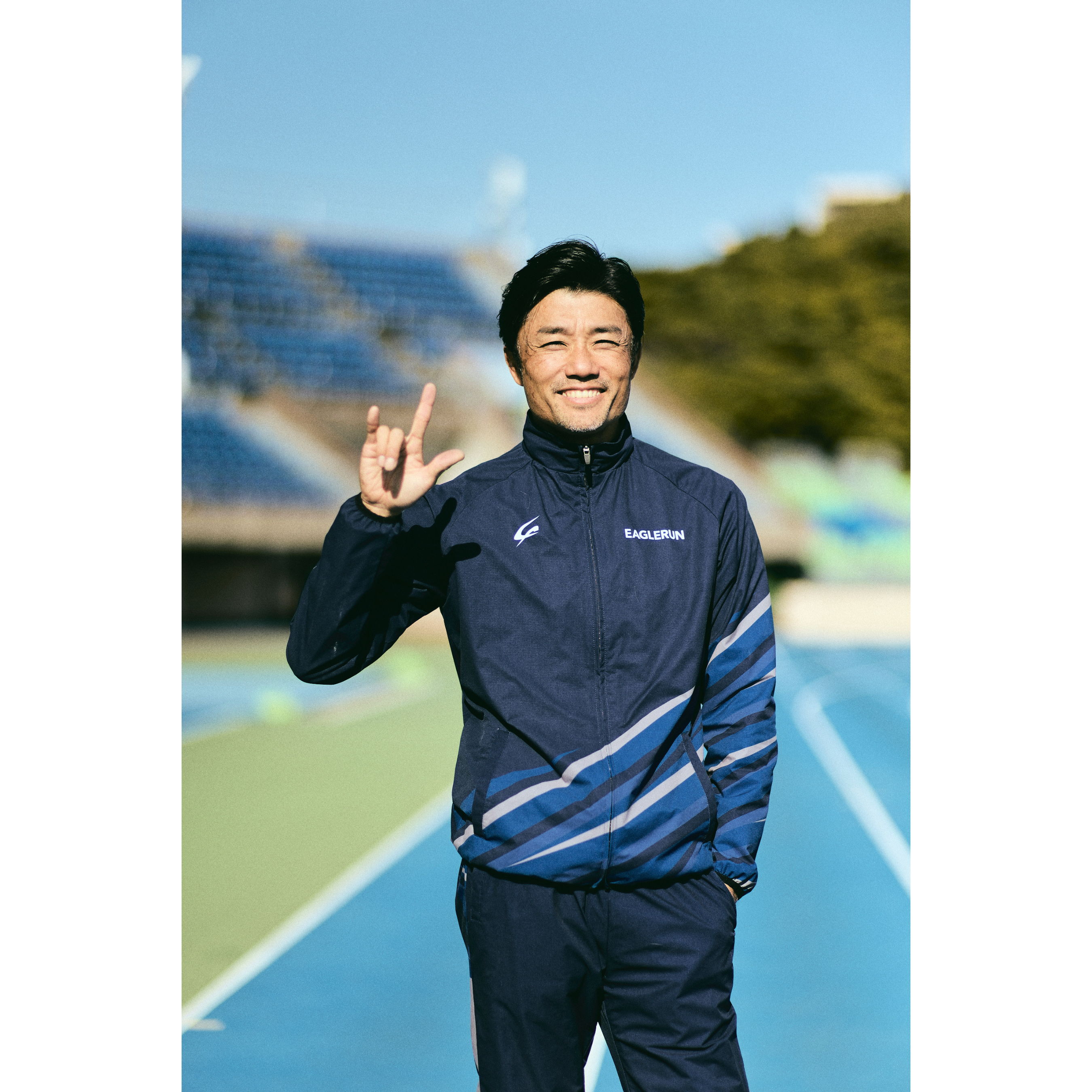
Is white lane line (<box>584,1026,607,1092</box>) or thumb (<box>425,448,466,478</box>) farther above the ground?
thumb (<box>425,448,466,478</box>)

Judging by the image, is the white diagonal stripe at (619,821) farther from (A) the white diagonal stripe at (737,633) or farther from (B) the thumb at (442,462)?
(B) the thumb at (442,462)

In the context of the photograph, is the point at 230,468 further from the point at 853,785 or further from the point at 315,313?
the point at 853,785

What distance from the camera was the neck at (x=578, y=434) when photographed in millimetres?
2277

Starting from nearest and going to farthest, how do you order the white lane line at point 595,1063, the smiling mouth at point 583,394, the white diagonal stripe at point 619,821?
the white diagonal stripe at point 619,821 < the smiling mouth at point 583,394 < the white lane line at point 595,1063

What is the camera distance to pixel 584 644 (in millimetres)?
2199

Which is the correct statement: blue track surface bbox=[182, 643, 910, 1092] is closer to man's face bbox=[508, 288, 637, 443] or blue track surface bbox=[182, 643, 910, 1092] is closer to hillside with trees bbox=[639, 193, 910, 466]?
man's face bbox=[508, 288, 637, 443]

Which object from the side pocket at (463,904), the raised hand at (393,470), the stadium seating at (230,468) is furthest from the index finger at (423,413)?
the stadium seating at (230,468)

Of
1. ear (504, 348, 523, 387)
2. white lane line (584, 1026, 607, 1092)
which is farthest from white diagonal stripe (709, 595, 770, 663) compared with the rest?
white lane line (584, 1026, 607, 1092)

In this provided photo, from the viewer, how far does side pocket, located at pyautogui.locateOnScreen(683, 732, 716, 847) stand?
2236mm

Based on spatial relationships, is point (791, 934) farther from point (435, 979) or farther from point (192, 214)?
point (192, 214)

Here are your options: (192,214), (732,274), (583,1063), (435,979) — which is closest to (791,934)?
(435,979)

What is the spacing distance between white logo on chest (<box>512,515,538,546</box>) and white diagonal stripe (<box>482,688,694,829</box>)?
1.20 feet
